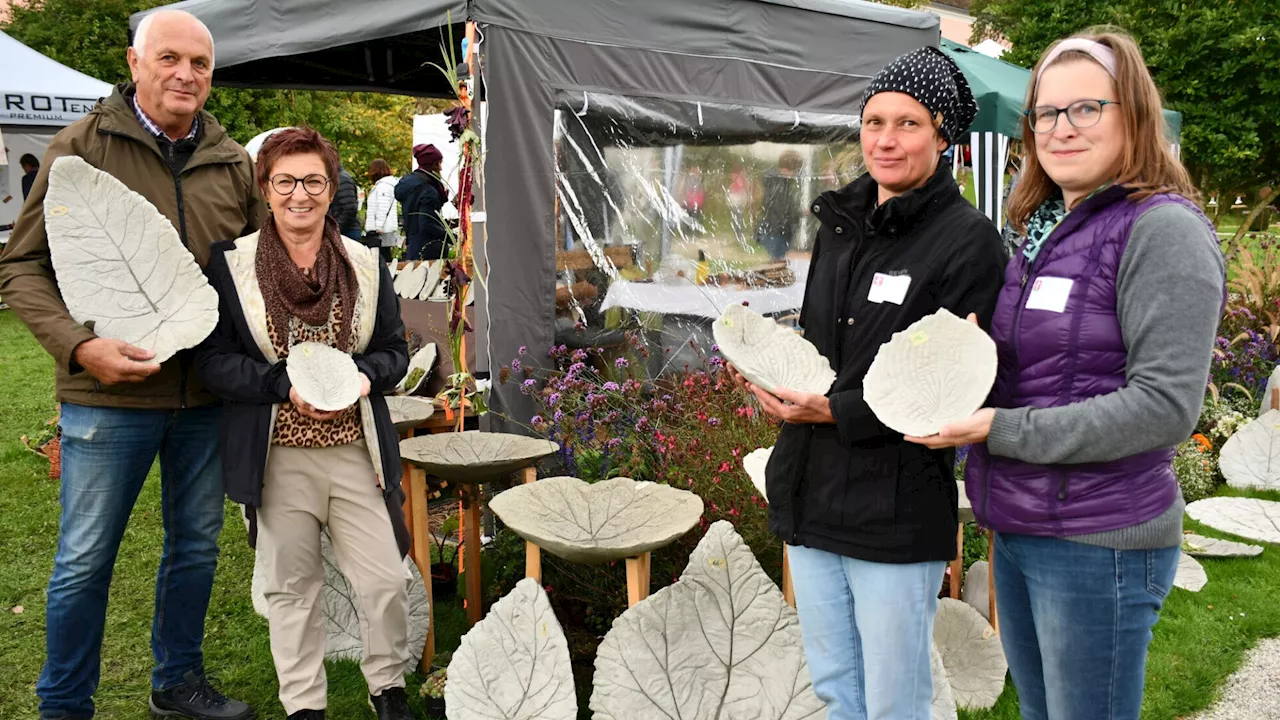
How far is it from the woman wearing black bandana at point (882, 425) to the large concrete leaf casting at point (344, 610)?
1546 millimetres

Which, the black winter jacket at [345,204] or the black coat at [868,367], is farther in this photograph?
the black winter jacket at [345,204]

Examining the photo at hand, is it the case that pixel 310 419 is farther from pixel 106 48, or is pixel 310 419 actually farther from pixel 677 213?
pixel 106 48

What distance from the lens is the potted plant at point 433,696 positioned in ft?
8.65

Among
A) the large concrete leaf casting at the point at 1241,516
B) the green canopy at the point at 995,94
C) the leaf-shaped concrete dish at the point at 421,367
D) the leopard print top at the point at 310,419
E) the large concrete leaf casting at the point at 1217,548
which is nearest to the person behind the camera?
the leopard print top at the point at 310,419

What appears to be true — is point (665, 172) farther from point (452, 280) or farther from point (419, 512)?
point (419, 512)

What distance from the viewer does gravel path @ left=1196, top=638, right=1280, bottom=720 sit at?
2.71 metres

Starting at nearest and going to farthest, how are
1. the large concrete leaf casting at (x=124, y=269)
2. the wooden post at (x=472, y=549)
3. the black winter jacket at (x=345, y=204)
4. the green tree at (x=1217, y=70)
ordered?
the large concrete leaf casting at (x=124, y=269) → the wooden post at (x=472, y=549) → the black winter jacket at (x=345, y=204) → the green tree at (x=1217, y=70)

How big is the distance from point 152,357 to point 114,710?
1206 millimetres

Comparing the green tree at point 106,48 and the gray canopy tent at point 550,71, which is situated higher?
the green tree at point 106,48

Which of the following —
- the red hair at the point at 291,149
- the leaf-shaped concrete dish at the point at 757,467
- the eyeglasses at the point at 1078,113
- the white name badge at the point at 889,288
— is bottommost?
the leaf-shaped concrete dish at the point at 757,467

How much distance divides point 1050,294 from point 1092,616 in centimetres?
49

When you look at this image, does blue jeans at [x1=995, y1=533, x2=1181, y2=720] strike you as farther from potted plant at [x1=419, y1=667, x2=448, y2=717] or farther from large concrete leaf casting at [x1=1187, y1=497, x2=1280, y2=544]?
large concrete leaf casting at [x1=1187, y1=497, x2=1280, y2=544]

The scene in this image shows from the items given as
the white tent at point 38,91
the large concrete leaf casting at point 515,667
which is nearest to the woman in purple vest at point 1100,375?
the large concrete leaf casting at point 515,667

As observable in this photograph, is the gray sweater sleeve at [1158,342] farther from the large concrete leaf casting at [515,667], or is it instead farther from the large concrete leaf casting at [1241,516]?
the large concrete leaf casting at [1241,516]
